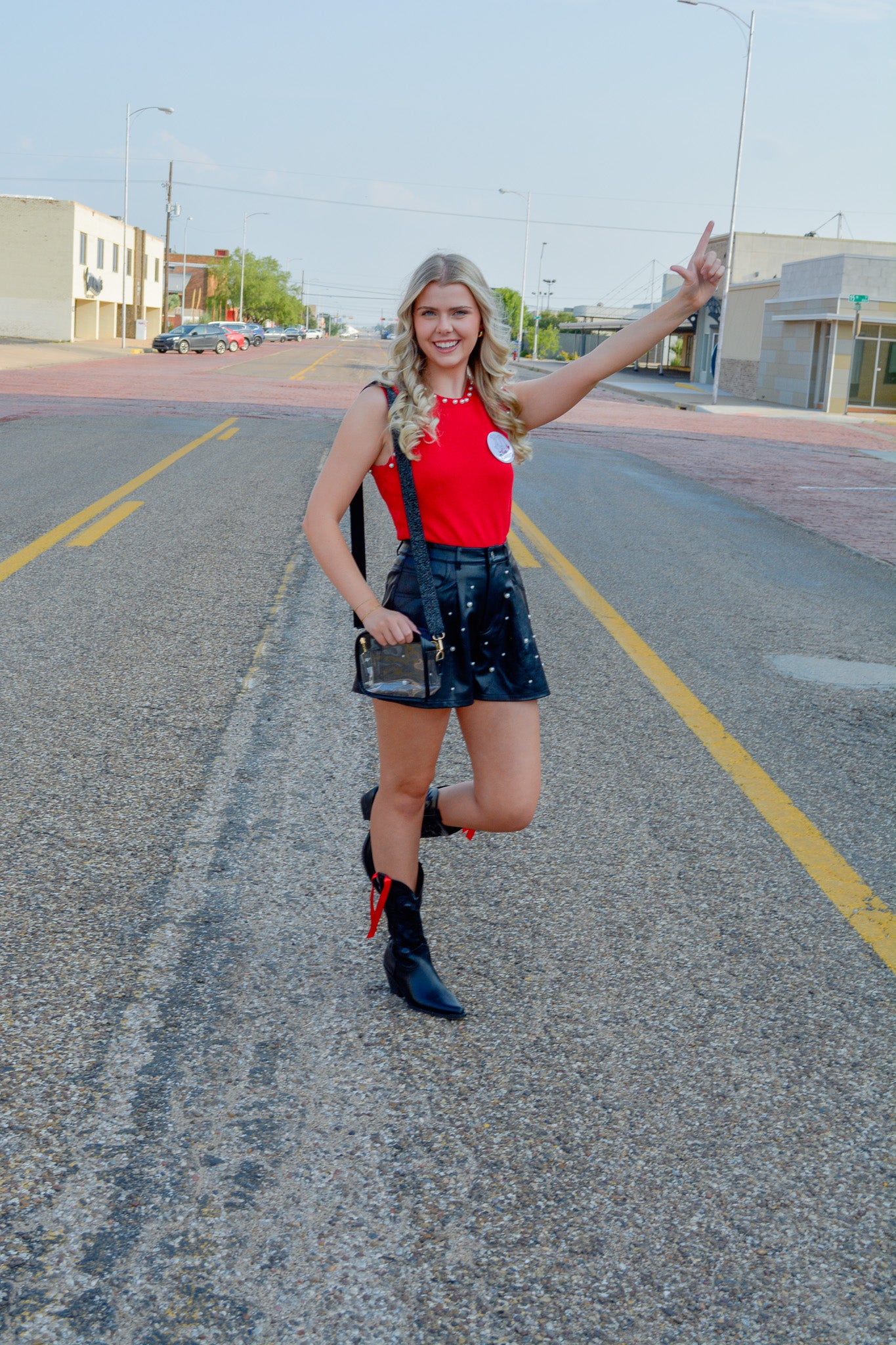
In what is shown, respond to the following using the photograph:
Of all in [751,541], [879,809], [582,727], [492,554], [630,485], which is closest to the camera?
[492,554]

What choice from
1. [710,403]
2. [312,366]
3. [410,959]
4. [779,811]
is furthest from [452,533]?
[312,366]

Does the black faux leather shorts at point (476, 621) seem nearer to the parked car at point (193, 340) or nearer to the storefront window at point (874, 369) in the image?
the storefront window at point (874, 369)

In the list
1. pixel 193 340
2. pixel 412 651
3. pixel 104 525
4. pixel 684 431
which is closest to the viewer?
pixel 412 651

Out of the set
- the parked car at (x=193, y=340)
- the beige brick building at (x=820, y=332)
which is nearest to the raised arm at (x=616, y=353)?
the beige brick building at (x=820, y=332)

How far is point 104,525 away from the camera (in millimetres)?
9922

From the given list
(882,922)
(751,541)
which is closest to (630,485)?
(751,541)

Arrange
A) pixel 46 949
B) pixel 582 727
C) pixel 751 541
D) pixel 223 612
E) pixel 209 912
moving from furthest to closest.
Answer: pixel 751 541 → pixel 223 612 → pixel 582 727 → pixel 209 912 → pixel 46 949

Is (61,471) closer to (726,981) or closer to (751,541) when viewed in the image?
(751,541)

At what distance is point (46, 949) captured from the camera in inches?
134

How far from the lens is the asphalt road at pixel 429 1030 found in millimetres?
2316

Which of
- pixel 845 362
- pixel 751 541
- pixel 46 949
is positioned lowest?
pixel 46 949

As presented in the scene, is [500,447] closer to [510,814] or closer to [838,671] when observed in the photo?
[510,814]

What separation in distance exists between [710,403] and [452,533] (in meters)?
39.1

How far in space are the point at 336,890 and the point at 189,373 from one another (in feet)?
119
